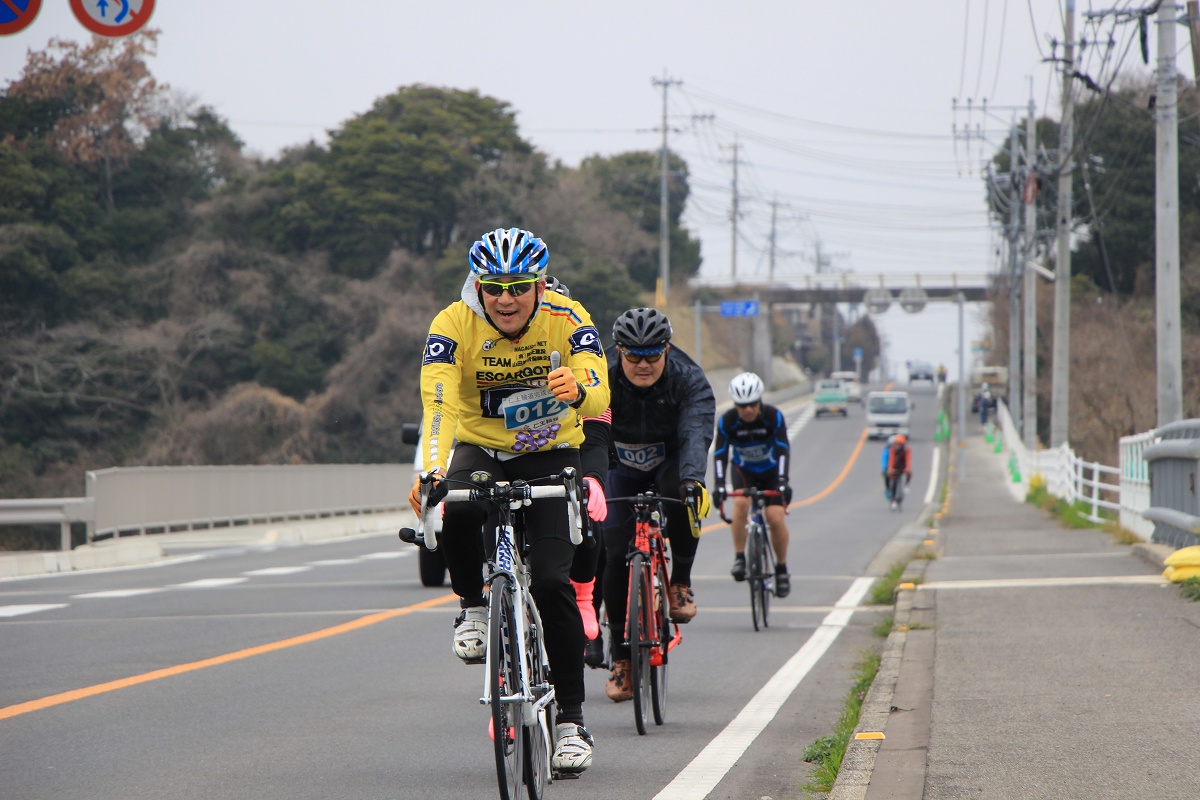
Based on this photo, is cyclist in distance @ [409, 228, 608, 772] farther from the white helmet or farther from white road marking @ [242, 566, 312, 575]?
white road marking @ [242, 566, 312, 575]

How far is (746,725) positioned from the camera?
727 centimetres

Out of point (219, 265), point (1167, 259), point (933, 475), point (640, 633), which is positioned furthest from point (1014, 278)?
point (640, 633)

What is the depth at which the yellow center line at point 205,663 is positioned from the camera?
7480 millimetres

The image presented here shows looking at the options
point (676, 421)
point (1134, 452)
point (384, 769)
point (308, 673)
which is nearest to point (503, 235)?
point (384, 769)

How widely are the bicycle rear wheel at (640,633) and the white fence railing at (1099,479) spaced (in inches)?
422

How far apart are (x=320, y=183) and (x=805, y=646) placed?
51.6 meters

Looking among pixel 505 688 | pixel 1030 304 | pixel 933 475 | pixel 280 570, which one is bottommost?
pixel 933 475

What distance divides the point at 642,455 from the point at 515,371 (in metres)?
2.70

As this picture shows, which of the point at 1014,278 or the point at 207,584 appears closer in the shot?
the point at 207,584

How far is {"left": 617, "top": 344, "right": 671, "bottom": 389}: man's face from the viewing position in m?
7.39

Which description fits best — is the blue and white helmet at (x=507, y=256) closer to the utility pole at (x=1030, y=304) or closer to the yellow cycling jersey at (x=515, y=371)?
the yellow cycling jersey at (x=515, y=371)

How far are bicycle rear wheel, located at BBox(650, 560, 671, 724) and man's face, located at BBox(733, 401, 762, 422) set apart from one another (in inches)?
142

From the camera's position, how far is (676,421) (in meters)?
7.79

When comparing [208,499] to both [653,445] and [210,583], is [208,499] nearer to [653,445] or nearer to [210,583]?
[210,583]
